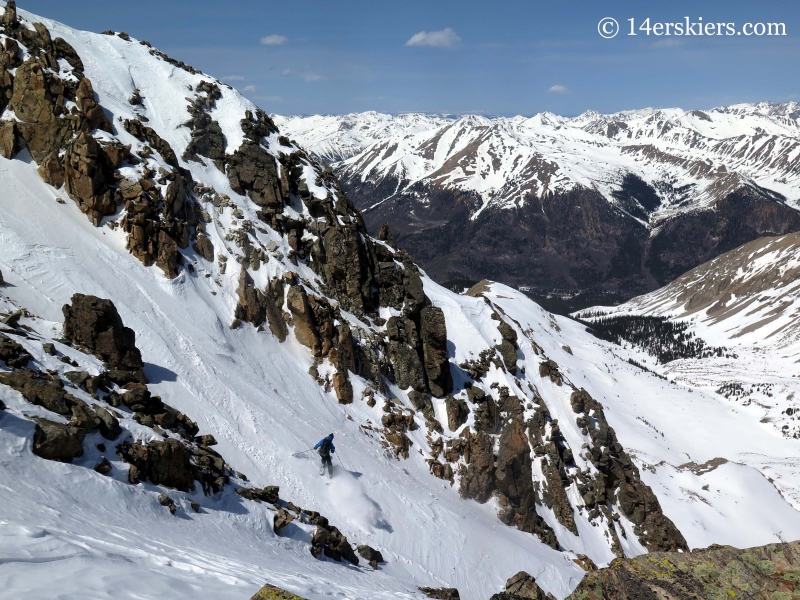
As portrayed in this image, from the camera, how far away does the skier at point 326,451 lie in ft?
78.5

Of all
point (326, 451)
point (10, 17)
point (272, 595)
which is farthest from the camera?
point (10, 17)

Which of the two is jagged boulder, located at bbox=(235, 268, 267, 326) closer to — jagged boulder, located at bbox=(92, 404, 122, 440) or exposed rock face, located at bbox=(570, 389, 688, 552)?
jagged boulder, located at bbox=(92, 404, 122, 440)

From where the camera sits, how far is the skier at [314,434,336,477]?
23922 mm

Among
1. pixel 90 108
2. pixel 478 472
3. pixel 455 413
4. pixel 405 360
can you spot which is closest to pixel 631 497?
pixel 478 472

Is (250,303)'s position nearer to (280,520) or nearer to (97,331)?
(97,331)

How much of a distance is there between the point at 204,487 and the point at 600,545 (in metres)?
33.6

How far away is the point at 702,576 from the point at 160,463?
582 inches

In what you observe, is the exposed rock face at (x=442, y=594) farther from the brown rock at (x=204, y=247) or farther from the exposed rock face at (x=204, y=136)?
the exposed rock face at (x=204, y=136)

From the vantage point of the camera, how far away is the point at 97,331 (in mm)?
22375

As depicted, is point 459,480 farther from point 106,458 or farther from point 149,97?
point 149,97

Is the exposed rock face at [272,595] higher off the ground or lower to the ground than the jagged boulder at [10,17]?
lower

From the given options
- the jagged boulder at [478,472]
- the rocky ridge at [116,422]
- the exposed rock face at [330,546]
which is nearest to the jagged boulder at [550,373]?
the jagged boulder at [478,472]

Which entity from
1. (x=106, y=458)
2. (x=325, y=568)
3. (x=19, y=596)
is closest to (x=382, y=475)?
(x=325, y=568)

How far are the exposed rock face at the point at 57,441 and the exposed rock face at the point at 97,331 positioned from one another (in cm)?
894
